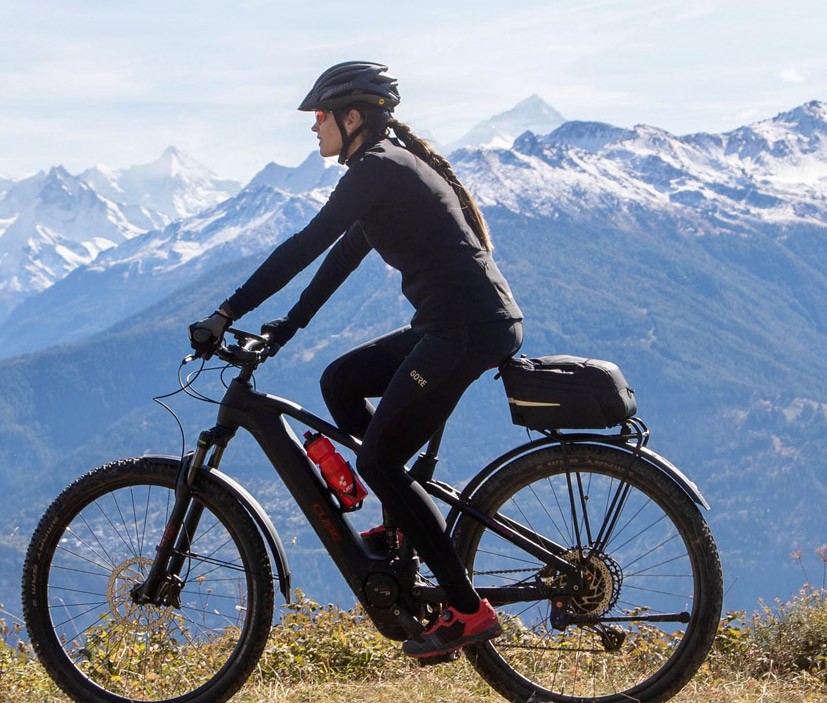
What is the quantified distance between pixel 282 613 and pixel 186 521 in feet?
7.97

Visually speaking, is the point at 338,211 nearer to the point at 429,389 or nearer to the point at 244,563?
the point at 429,389

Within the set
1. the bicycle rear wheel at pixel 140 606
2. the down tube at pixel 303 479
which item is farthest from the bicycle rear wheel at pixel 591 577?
the bicycle rear wheel at pixel 140 606

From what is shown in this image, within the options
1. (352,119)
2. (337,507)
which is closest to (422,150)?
(352,119)

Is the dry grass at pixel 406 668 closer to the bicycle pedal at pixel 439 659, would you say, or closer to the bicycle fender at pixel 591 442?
the bicycle pedal at pixel 439 659

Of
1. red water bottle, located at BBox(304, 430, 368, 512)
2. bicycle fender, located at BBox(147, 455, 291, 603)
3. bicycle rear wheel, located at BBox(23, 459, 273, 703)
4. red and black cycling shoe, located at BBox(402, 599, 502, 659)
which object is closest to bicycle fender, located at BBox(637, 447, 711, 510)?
red and black cycling shoe, located at BBox(402, 599, 502, 659)

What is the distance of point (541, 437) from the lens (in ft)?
18.1

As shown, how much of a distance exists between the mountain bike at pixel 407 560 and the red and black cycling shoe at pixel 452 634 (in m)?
0.08

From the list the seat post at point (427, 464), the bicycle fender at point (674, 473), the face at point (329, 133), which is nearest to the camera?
the bicycle fender at point (674, 473)

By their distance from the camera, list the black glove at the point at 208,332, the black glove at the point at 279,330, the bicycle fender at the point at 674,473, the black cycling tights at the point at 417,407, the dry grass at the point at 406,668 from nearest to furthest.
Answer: the black glove at the point at 208,332, the black cycling tights at the point at 417,407, the bicycle fender at the point at 674,473, the black glove at the point at 279,330, the dry grass at the point at 406,668

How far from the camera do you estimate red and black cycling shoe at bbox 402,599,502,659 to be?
17.2ft

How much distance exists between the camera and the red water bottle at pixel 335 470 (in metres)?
5.32

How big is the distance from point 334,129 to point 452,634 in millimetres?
2487

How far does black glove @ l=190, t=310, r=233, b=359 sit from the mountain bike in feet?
0.60

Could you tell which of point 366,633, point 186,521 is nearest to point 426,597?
point 186,521
